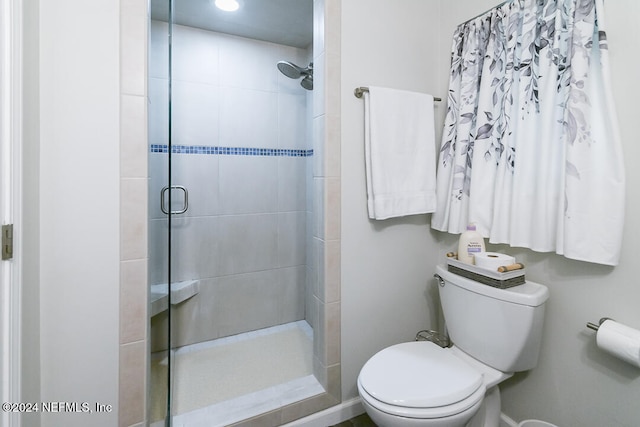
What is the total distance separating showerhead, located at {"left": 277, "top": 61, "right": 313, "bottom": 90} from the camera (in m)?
2.01

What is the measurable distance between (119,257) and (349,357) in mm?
1126

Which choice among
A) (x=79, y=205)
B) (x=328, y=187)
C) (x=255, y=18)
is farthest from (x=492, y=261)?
(x=255, y=18)

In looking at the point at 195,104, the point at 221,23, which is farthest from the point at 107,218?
the point at 221,23

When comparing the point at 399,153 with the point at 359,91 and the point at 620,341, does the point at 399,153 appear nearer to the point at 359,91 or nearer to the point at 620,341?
the point at 359,91

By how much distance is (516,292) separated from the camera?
3.77ft

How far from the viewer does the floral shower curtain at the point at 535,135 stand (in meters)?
1.06

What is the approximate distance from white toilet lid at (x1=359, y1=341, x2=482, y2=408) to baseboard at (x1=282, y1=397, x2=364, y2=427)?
447mm

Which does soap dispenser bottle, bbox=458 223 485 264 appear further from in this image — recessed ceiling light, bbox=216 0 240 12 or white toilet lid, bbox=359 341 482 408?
recessed ceiling light, bbox=216 0 240 12

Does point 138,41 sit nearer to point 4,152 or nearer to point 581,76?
point 4,152

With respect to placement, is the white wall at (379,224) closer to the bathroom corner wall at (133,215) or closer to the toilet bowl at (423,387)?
the toilet bowl at (423,387)

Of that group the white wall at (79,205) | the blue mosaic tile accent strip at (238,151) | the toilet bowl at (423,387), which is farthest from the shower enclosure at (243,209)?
the white wall at (79,205)

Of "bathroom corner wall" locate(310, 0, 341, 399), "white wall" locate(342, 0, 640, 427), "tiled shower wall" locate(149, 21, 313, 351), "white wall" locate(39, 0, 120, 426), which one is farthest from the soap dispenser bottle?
"white wall" locate(39, 0, 120, 426)

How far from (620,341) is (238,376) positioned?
1.66m

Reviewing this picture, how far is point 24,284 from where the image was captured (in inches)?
35.2
